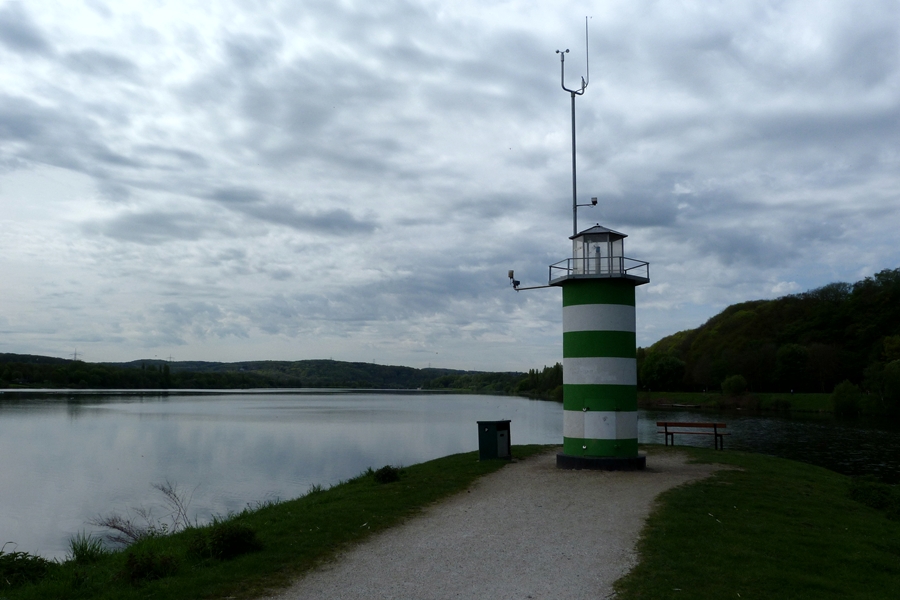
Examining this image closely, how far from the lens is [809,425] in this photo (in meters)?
43.4

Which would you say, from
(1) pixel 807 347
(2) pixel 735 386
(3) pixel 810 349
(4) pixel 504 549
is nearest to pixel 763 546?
(4) pixel 504 549

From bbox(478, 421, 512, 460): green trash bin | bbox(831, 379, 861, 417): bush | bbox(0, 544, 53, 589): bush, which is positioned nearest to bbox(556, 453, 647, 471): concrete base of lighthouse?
bbox(478, 421, 512, 460): green trash bin

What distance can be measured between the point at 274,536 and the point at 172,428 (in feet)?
108

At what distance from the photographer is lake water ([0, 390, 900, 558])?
16.1m

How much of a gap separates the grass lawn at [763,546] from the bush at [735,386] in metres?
64.5

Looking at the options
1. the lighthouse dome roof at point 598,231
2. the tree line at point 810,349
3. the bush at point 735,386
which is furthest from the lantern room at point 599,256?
the bush at point 735,386

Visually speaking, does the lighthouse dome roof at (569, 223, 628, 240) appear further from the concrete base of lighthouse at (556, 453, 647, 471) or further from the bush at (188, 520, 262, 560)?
the bush at (188, 520, 262, 560)

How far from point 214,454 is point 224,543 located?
Answer: 20.1 m

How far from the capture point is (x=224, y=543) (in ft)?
24.8

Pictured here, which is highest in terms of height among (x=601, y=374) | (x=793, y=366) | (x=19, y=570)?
(x=793, y=366)

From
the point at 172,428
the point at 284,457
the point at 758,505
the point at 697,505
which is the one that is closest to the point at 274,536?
the point at 697,505

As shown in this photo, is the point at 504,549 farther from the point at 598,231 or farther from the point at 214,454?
the point at 214,454

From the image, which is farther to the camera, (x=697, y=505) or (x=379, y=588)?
Result: (x=697, y=505)

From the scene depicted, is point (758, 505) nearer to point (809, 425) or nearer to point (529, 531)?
point (529, 531)
